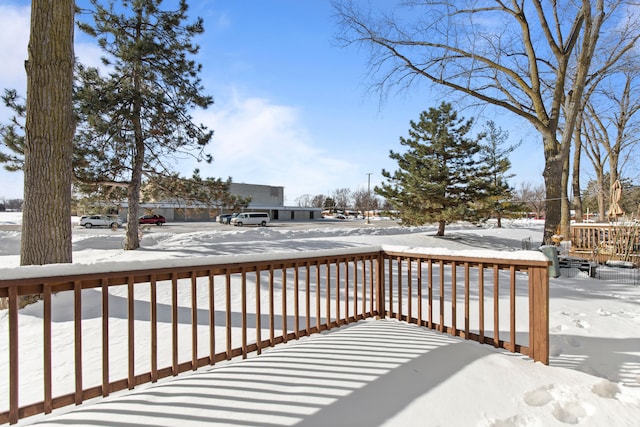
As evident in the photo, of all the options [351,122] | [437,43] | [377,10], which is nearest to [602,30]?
[437,43]

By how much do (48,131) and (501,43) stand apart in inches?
456

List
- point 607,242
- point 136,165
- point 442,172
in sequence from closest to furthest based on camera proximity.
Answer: point 136,165 → point 607,242 → point 442,172

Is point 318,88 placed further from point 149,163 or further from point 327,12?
point 149,163

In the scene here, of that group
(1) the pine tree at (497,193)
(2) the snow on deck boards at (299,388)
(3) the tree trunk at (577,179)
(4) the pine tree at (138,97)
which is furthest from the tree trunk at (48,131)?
(3) the tree trunk at (577,179)

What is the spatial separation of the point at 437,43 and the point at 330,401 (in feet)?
35.3

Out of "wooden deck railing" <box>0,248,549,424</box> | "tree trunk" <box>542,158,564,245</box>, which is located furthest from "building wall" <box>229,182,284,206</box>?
"wooden deck railing" <box>0,248,549,424</box>

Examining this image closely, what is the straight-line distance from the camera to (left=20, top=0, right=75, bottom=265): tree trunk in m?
4.26

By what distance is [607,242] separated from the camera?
383 inches

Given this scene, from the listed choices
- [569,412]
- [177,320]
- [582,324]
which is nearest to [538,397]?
[569,412]

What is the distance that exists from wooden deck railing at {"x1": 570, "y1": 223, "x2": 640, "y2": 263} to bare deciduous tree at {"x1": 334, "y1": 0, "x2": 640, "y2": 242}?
129cm

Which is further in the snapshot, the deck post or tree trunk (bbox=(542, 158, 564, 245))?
tree trunk (bbox=(542, 158, 564, 245))

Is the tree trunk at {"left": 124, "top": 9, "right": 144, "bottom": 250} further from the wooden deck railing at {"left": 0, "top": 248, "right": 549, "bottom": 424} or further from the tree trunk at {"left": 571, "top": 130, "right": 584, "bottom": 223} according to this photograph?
A: the tree trunk at {"left": 571, "top": 130, "right": 584, "bottom": 223}

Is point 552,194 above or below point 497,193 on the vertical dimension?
below

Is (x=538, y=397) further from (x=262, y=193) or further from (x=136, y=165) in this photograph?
(x=262, y=193)
